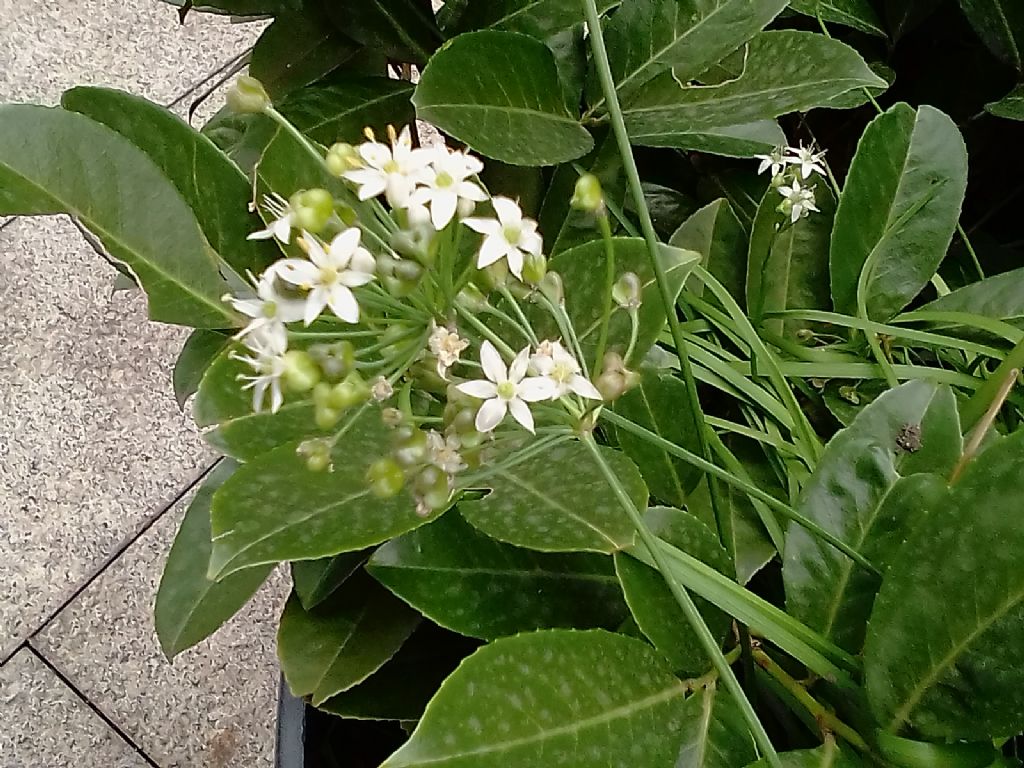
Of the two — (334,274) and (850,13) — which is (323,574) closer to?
(334,274)

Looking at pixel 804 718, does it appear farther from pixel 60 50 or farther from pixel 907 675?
pixel 60 50

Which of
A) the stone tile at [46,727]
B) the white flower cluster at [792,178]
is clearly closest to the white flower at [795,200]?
the white flower cluster at [792,178]

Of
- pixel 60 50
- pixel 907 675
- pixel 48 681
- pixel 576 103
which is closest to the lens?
pixel 907 675

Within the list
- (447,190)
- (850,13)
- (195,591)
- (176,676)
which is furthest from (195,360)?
(176,676)

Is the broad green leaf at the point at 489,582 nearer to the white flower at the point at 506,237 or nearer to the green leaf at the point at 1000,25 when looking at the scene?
the white flower at the point at 506,237

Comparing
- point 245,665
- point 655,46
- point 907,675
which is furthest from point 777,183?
point 245,665
